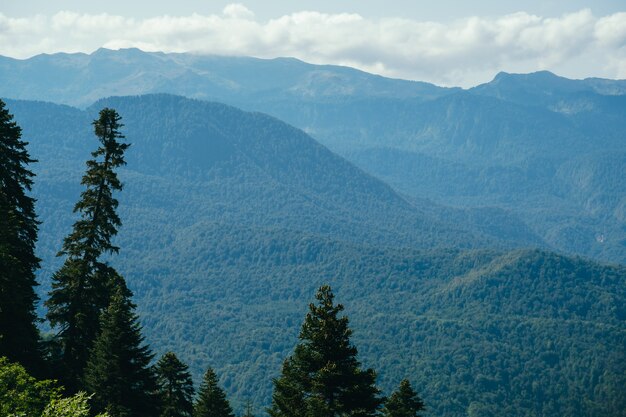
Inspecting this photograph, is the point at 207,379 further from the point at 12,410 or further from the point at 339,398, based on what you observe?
the point at 12,410

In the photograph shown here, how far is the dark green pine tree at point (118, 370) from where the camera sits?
42469 mm

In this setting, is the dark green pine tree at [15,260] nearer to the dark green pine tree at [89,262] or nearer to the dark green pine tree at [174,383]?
the dark green pine tree at [89,262]

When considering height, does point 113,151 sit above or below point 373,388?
above

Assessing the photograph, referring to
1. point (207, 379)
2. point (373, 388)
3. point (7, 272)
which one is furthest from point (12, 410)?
point (207, 379)

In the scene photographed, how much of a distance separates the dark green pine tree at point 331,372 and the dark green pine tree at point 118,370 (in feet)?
42.3

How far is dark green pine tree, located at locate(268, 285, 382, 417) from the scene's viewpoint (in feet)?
108

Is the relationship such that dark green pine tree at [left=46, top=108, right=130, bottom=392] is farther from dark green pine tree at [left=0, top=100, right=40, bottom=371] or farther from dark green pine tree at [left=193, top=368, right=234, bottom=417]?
dark green pine tree at [left=193, top=368, right=234, bottom=417]

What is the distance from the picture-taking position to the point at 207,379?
63.1 metres

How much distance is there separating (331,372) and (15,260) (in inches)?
663

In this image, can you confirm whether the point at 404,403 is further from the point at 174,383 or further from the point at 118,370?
the point at 118,370

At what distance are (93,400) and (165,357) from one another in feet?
52.6

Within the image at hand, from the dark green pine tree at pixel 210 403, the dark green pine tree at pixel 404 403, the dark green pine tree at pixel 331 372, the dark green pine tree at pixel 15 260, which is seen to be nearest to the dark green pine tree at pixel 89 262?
the dark green pine tree at pixel 15 260

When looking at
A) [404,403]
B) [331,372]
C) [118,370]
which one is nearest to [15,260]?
[118,370]

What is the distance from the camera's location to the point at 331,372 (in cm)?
3262
